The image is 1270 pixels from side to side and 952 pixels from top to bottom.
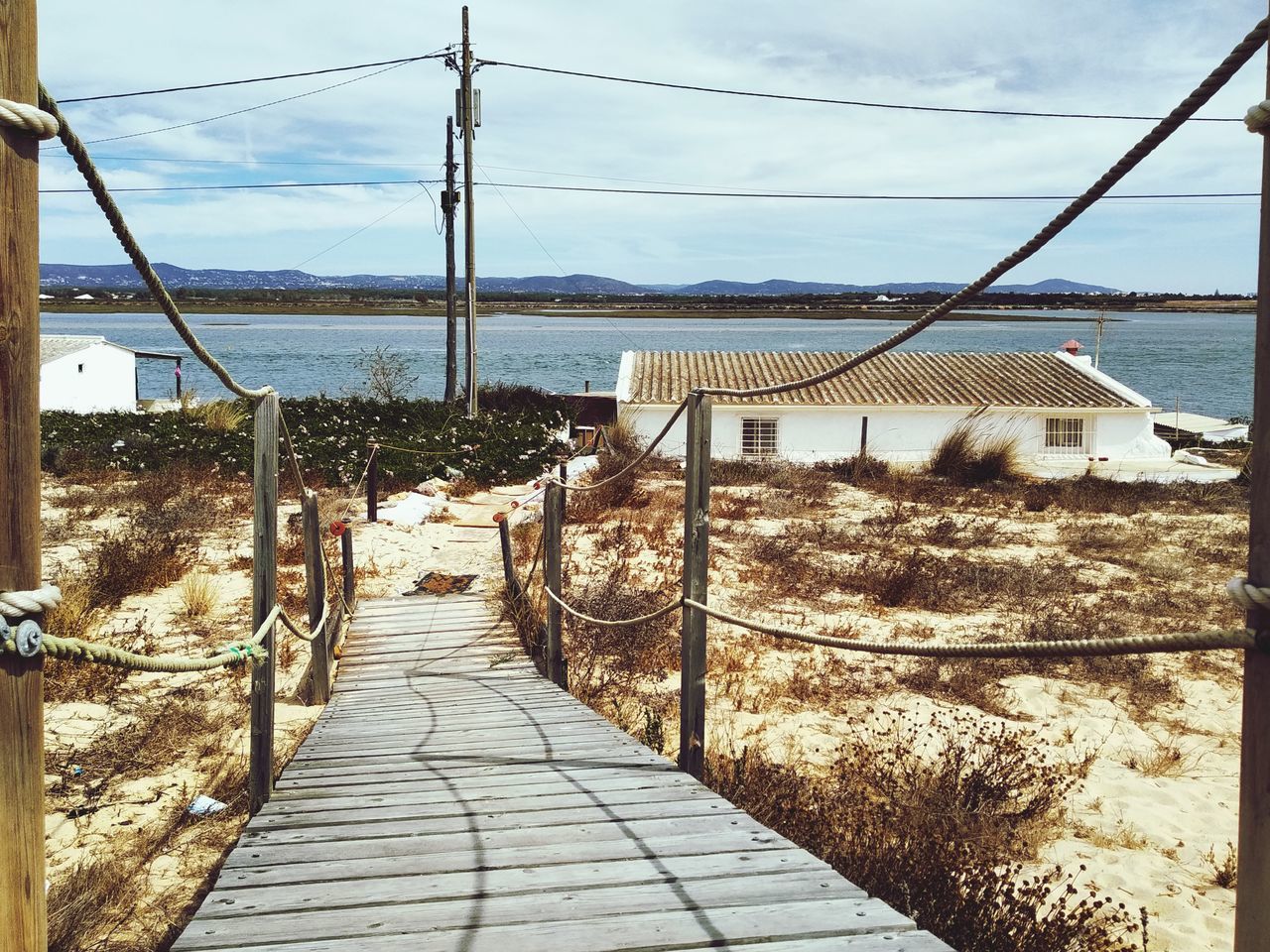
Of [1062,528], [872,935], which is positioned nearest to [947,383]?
[1062,528]

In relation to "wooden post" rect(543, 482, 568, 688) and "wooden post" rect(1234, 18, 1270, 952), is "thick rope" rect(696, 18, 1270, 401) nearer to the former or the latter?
"wooden post" rect(1234, 18, 1270, 952)

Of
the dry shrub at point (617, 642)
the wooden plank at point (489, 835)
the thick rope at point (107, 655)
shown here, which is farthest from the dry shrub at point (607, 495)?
the thick rope at point (107, 655)

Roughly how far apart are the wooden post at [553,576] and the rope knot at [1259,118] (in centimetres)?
540

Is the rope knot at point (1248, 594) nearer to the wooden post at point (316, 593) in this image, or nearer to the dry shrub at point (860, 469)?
the wooden post at point (316, 593)

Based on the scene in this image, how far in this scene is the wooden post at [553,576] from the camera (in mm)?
6566

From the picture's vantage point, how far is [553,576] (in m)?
6.67

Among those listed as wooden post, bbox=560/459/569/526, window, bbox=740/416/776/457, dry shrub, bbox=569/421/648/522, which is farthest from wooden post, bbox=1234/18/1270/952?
window, bbox=740/416/776/457

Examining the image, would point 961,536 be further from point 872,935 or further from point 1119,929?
point 872,935

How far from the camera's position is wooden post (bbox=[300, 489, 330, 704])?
21.4 ft

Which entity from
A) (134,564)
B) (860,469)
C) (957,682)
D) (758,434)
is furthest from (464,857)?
(758,434)

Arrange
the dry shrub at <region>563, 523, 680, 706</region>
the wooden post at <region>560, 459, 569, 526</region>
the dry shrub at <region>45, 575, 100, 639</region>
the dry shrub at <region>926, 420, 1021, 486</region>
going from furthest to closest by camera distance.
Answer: the dry shrub at <region>926, 420, 1021, 486</region>
the dry shrub at <region>45, 575, 100, 639</region>
the dry shrub at <region>563, 523, 680, 706</region>
the wooden post at <region>560, 459, 569, 526</region>

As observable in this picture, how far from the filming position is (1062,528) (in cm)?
1531

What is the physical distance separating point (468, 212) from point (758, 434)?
34.0 ft

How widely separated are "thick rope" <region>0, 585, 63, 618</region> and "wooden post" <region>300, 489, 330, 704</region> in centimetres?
486
